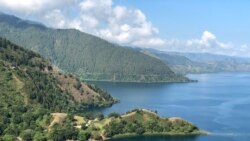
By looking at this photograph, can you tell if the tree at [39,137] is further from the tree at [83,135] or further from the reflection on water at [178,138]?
the reflection on water at [178,138]

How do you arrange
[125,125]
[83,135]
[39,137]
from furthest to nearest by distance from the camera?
[125,125] → [83,135] → [39,137]

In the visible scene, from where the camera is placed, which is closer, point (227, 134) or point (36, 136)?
point (36, 136)

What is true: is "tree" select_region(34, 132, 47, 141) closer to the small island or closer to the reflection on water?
the small island

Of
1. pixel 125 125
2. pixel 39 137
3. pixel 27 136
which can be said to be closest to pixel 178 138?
pixel 125 125

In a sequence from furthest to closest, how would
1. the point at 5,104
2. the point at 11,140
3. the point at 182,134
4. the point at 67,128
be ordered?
the point at 5,104
the point at 182,134
the point at 67,128
the point at 11,140

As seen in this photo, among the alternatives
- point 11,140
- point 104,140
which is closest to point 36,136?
point 11,140

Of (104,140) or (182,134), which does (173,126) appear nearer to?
(182,134)

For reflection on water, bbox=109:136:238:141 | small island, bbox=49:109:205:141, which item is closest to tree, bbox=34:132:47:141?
small island, bbox=49:109:205:141

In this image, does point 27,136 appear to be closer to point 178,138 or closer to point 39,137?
point 39,137

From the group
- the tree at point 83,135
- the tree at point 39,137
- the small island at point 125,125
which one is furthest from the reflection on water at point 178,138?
the tree at point 39,137
